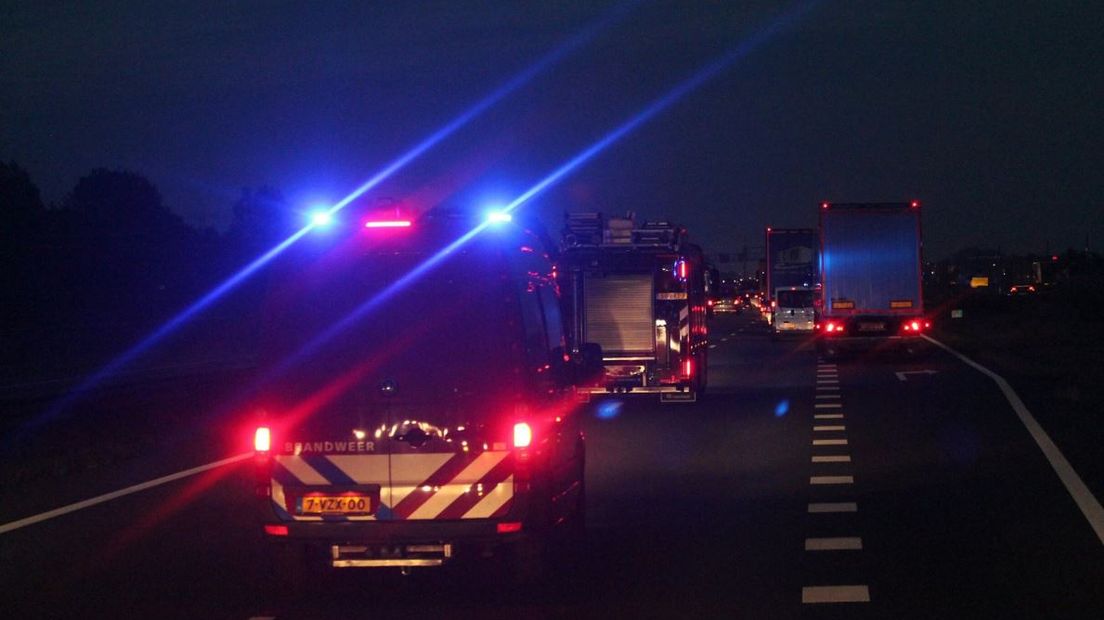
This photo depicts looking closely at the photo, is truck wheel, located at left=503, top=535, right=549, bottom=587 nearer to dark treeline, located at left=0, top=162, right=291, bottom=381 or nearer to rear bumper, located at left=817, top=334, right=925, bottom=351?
rear bumper, located at left=817, top=334, right=925, bottom=351

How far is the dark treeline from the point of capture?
45.8 meters

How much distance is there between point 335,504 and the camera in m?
8.78

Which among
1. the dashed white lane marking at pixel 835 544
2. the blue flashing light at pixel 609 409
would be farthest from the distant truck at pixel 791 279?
the dashed white lane marking at pixel 835 544

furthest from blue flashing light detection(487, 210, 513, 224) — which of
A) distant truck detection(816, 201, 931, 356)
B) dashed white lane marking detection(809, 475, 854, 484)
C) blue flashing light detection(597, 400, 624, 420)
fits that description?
distant truck detection(816, 201, 931, 356)

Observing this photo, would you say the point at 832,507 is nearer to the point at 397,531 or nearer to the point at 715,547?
the point at 715,547

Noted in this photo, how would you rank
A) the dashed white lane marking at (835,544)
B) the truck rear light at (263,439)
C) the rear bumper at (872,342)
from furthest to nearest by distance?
1. the rear bumper at (872,342)
2. the dashed white lane marking at (835,544)
3. the truck rear light at (263,439)

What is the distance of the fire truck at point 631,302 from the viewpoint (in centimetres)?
2480

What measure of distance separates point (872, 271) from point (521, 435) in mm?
29576

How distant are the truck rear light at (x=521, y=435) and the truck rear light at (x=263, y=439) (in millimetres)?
1482

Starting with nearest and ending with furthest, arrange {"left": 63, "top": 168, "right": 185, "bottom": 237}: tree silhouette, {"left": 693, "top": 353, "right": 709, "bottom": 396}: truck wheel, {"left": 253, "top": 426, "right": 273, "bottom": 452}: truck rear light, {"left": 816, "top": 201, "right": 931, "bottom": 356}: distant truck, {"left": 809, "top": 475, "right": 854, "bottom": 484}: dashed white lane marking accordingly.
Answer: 1. {"left": 253, "top": 426, "right": 273, "bottom": 452}: truck rear light
2. {"left": 809, "top": 475, "right": 854, "bottom": 484}: dashed white lane marking
3. {"left": 693, "top": 353, "right": 709, "bottom": 396}: truck wheel
4. {"left": 816, "top": 201, "right": 931, "bottom": 356}: distant truck
5. {"left": 63, "top": 168, "right": 185, "bottom": 237}: tree silhouette

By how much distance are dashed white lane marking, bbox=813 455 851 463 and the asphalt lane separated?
0.08ft

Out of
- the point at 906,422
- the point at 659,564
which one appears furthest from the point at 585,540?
the point at 906,422

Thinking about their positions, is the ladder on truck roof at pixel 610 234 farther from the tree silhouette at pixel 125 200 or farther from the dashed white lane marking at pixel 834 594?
the tree silhouette at pixel 125 200

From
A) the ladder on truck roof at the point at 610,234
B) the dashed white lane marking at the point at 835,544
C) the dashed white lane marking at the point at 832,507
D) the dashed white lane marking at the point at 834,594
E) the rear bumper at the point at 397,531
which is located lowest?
the dashed white lane marking at the point at 834,594
